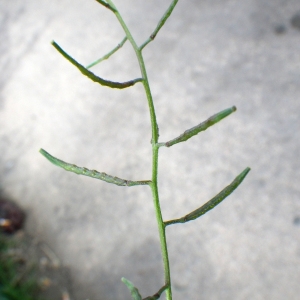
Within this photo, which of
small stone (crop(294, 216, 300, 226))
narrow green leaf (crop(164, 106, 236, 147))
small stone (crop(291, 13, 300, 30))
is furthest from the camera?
small stone (crop(291, 13, 300, 30))

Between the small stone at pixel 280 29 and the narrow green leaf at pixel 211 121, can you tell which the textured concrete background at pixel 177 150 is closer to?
the small stone at pixel 280 29

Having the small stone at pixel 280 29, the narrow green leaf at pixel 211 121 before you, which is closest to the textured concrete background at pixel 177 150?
the small stone at pixel 280 29

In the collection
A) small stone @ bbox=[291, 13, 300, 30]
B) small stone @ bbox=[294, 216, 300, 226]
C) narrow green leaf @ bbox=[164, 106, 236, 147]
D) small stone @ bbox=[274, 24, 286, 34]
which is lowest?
narrow green leaf @ bbox=[164, 106, 236, 147]

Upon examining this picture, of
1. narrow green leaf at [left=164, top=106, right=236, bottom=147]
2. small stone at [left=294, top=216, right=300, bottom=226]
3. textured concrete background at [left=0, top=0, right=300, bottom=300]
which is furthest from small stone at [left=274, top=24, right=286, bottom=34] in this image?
narrow green leaf at [left=164, top=106, right=236, bottom=147]

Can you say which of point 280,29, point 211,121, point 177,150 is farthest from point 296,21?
point 211,121

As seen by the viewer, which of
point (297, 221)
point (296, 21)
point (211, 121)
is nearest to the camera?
point (211, 121)

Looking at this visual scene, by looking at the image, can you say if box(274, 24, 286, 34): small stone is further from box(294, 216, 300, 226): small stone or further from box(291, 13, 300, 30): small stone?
box(294, 216, 300, 226): small stone

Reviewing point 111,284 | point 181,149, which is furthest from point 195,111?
point 111,284

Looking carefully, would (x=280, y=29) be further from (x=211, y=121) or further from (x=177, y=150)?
(x=211, y=121)
